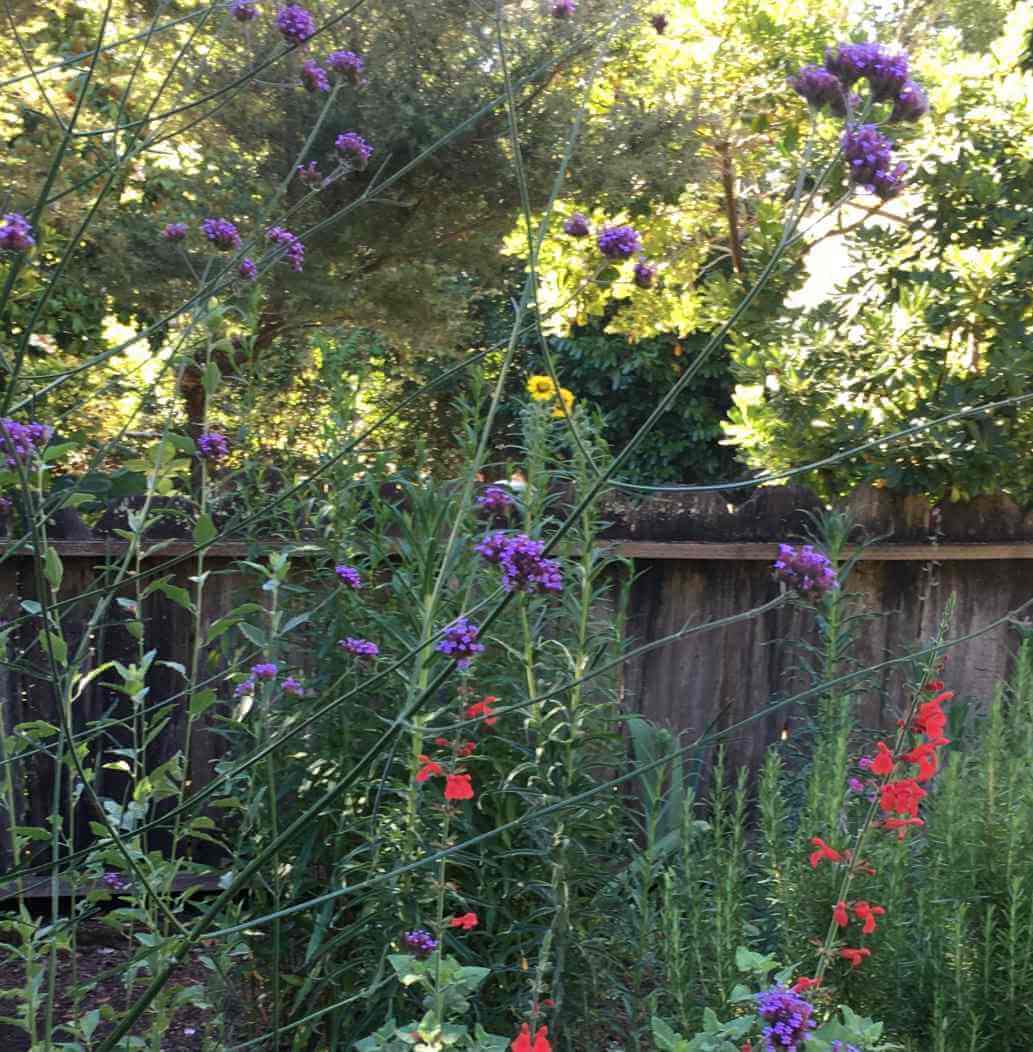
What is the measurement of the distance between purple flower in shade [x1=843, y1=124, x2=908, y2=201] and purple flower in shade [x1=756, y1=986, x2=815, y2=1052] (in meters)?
1.15

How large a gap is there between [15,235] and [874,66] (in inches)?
51.2

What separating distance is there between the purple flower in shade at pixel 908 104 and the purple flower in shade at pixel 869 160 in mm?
56

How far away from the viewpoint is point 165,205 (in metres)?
7.96

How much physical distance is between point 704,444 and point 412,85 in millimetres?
3504

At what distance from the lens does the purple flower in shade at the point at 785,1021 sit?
155 centimetres

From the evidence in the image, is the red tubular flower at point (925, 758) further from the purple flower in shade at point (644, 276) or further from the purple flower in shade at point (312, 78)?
the purple flower in shade at point (312, 78)

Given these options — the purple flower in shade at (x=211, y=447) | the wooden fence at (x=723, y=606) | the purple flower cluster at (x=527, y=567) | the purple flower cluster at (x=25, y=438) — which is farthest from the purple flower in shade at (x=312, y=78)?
the wooden fence at (x=723, y=606)

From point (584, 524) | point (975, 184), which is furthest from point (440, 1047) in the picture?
point (975, 184)

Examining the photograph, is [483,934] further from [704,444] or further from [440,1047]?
[704,444]

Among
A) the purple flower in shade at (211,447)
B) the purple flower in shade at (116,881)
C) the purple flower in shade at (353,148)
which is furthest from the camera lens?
the purple flower in shade at (116,881)

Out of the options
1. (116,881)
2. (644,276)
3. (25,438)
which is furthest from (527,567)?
(116,881)

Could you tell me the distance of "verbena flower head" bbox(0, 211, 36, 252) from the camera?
1.92 meters

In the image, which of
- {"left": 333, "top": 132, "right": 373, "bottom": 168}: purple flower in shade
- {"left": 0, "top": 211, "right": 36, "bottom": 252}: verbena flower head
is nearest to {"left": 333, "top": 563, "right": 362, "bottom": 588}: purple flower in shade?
{"left": 333, "top": 132, "right": 373, "bottom": 168}: purple flower in shade

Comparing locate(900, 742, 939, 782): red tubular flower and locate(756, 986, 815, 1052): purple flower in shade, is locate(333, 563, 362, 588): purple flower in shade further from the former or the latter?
locate(756, 986, 815, 1052): purple flower in shade
